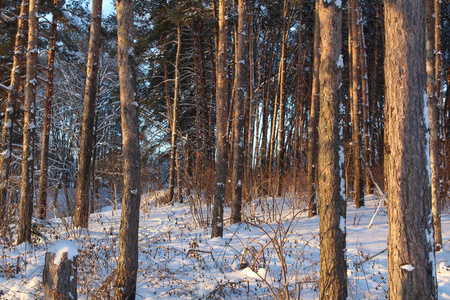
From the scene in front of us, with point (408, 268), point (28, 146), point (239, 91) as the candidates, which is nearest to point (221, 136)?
point (239, 91)

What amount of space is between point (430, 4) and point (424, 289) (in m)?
5.38

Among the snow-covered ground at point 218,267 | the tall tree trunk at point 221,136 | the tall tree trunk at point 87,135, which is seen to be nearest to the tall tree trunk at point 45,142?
the tall tree trunk at point 87,135

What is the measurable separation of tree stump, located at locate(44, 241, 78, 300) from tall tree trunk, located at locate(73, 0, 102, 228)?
4824mm

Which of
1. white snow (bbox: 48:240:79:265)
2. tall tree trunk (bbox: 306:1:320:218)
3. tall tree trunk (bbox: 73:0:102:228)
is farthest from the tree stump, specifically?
tall tree trunk (bbox: 306:1:320:218)

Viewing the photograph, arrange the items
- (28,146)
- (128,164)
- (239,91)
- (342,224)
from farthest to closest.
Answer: (239,91) < (28,146) < (128,164) < (342,224)

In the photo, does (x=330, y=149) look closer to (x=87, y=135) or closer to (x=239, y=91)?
(x=239, y=91)

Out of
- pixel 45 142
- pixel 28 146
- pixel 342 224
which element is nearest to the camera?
pixel 342 224

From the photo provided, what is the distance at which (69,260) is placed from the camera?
311cm

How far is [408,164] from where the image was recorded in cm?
329

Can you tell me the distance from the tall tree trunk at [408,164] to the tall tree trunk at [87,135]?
6.49 metres

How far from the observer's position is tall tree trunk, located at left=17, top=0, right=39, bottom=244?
6.55 meters

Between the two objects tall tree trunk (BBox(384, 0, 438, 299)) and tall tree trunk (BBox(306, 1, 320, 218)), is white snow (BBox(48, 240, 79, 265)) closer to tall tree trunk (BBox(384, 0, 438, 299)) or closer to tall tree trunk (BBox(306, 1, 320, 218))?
tall tree trunk (BBox(384, 0, 438, 299))

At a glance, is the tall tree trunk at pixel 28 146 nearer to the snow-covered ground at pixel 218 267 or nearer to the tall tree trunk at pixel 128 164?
the snow-covered ground at pixel 218 267

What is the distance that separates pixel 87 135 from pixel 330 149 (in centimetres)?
594
